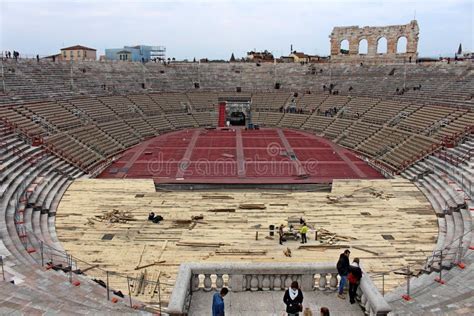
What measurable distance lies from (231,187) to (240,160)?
901 cm

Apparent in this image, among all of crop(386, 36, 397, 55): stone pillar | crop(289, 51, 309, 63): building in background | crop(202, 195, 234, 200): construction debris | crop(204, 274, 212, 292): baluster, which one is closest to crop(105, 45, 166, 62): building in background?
crop(289, 51, 309, 63): building in background

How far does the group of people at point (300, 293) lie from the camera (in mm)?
8281

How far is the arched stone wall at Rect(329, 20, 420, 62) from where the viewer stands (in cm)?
6469

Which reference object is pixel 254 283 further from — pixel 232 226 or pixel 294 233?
pixel 232 226

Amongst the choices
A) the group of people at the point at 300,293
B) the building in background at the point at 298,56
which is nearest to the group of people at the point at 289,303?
the group of people at the point at 300,293

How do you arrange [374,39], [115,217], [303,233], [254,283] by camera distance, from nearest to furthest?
[254,283]
[303,233]
[115,217]
[374,39]

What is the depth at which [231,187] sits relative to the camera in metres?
30.2

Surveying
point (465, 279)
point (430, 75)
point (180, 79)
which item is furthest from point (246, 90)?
point (465, 279)

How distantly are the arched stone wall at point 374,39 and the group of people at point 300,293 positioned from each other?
6187 centimetres

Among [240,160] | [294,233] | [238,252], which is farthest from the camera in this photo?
[240,160]

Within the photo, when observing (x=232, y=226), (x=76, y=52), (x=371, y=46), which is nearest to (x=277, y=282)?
(x=232, y=226)

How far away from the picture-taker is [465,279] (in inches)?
503

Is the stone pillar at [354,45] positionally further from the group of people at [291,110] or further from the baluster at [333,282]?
the baluster at [333,282]

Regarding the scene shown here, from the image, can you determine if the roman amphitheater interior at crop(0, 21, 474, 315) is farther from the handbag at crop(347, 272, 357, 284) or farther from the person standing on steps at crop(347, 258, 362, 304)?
the handbag at crop(347, 272, 357, 284)
